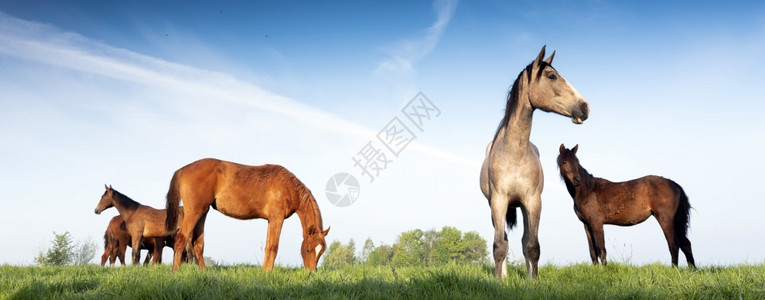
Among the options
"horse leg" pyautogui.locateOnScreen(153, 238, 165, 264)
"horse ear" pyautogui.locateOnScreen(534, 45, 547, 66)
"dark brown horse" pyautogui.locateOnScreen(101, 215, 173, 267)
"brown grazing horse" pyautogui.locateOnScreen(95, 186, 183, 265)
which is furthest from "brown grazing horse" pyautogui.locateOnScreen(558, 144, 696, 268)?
"dark brown horse" pyautogui.locateOnScreen(101, 215, 173, 267)

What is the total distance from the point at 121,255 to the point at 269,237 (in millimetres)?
11314

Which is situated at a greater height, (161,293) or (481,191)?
(481,191)

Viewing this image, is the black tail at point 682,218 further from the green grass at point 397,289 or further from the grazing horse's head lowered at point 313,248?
the grazing horse's head lowered at point 313,248

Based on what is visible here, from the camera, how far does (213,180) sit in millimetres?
9766

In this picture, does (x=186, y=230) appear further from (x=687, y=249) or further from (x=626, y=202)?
(x=687, y=249)

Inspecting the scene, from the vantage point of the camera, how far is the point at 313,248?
9.20m

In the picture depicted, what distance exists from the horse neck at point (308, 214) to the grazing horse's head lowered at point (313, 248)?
183 mm

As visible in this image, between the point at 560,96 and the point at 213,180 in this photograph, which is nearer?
the point at 560,96

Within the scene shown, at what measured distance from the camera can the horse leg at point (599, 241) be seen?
32.2ft

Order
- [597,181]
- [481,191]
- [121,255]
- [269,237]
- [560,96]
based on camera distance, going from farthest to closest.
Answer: [121,255]
[597,181]
[269,237]
[481,191]
[560,96]

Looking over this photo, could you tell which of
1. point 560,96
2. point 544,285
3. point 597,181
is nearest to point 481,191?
point 560,96

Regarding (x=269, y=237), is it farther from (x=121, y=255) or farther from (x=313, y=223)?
(x=121, y=255)

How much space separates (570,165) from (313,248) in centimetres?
611

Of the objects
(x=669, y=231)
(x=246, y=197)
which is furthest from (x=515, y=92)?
(x=669, y=231)
